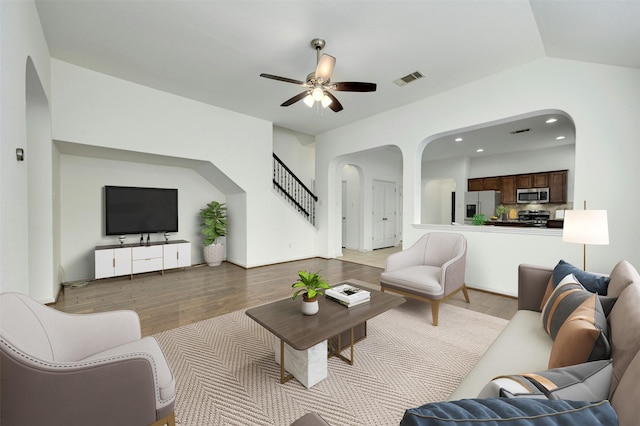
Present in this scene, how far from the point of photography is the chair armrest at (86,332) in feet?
4.63

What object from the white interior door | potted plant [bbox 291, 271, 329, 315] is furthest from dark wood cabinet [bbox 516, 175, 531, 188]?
potted plant [bbox 291, 271, 329, 315]

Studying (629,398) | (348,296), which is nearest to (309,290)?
(348,296)

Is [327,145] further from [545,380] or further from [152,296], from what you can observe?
[545,380]

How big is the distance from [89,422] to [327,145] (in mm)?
5941

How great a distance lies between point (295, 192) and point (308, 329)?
5.63 metres

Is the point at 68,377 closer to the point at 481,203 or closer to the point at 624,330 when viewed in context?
the point at 624,330

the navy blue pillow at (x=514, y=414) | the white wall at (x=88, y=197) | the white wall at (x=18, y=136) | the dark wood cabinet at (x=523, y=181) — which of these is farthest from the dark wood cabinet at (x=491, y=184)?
the white wall at (x=18, y=136)

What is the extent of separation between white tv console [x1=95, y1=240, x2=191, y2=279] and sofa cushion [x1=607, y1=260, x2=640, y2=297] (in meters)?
5.62

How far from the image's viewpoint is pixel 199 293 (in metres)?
3.92

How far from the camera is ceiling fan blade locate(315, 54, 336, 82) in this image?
2600 millimetres

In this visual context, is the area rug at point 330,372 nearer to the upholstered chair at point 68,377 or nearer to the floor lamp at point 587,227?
the upholstered chair at point 68,377

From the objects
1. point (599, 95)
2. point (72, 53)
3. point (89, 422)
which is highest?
point (72, 53)

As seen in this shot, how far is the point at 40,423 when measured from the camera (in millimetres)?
1003

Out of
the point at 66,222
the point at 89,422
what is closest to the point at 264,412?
the point at 89,422
